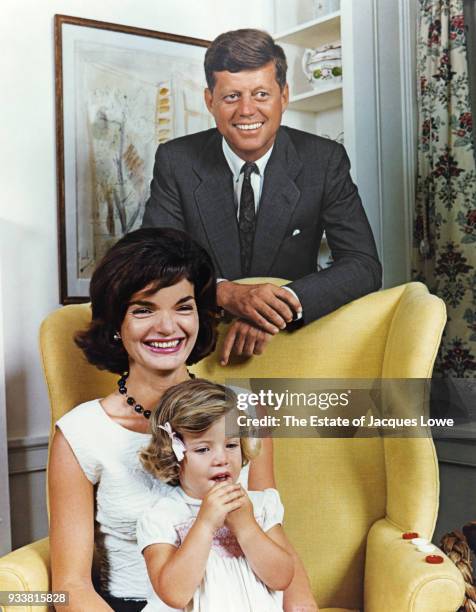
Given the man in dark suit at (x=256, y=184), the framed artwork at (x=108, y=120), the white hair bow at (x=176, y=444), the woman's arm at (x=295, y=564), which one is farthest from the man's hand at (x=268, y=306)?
the framed artwork at (x=108, y=120)

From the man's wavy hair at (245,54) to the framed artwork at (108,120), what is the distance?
1.46ft

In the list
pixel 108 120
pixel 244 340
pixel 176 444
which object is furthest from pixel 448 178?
pixel 176 444

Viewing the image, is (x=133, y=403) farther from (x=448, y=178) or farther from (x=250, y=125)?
(x=448, y=178)

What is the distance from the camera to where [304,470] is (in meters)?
1.36

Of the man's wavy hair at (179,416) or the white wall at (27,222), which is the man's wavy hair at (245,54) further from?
the man's wavy hair at (179,416)

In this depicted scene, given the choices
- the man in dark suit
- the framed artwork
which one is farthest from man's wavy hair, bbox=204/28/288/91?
the framed artwork

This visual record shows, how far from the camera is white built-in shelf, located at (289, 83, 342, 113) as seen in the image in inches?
72.8

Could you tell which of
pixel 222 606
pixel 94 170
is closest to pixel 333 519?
pixel 222 606

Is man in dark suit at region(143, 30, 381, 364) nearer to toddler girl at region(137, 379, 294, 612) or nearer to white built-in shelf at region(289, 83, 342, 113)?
white built-in shelf at region(289, 83, 342, 113)

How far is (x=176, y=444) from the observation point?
106 centimetres

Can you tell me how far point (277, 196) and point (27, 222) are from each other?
605 mm

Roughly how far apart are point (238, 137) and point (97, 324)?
1.80ft

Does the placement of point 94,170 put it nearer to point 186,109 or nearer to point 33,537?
point 186,109

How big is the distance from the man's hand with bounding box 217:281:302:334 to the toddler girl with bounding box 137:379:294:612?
0.29 metres
